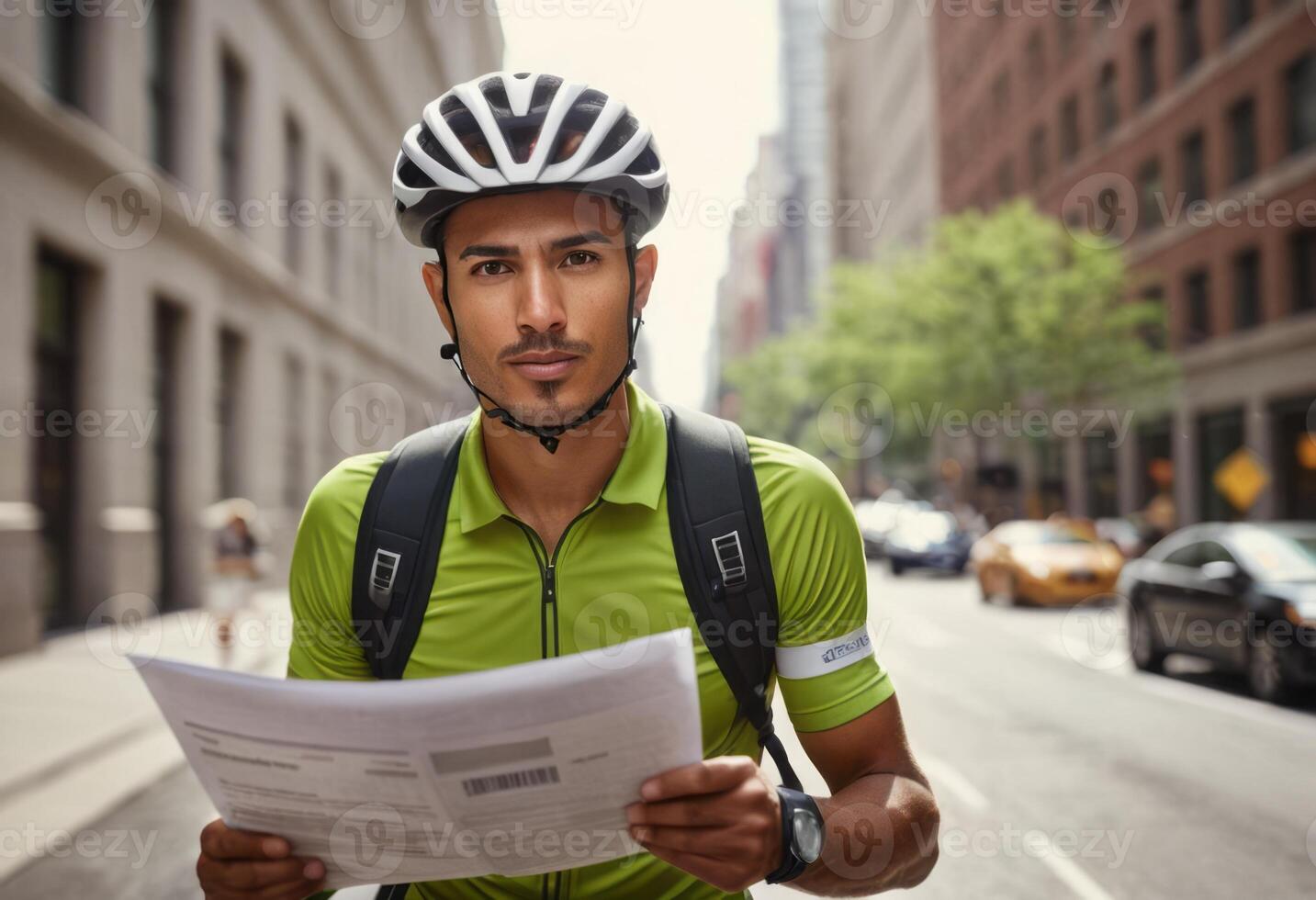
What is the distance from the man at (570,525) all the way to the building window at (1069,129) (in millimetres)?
43308

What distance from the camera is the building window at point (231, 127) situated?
23.6 metres

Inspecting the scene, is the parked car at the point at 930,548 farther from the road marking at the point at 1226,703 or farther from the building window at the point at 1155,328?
the road marking at the point at 1226,703

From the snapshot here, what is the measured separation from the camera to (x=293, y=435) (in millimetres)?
29047

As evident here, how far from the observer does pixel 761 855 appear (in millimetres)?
1881

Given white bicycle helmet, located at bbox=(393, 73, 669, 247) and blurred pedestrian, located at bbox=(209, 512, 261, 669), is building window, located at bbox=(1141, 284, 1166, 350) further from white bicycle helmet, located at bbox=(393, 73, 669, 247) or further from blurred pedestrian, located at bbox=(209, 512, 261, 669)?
white bicycle helmet, located at bbox=(393, 73, 669, 247)

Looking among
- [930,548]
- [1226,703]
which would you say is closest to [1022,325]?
[930,548]

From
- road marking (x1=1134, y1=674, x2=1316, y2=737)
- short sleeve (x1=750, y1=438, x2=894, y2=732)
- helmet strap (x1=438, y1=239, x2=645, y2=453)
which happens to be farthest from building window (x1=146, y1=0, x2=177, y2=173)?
short sleeve (x1=750, y1=438, x2=894, y2=732)

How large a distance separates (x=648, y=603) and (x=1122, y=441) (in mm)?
38123

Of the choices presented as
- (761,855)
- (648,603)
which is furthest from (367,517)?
(761,855)

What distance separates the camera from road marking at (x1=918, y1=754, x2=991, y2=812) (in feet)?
24.7

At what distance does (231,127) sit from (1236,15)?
22589 millimetres

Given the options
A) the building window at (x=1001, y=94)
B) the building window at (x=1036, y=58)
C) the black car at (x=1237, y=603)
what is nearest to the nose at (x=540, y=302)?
the black car at (x=1237, y=603)

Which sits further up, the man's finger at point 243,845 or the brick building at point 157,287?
the brick building at point 157,287

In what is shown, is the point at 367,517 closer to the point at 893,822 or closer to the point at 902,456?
the point at 893,822
